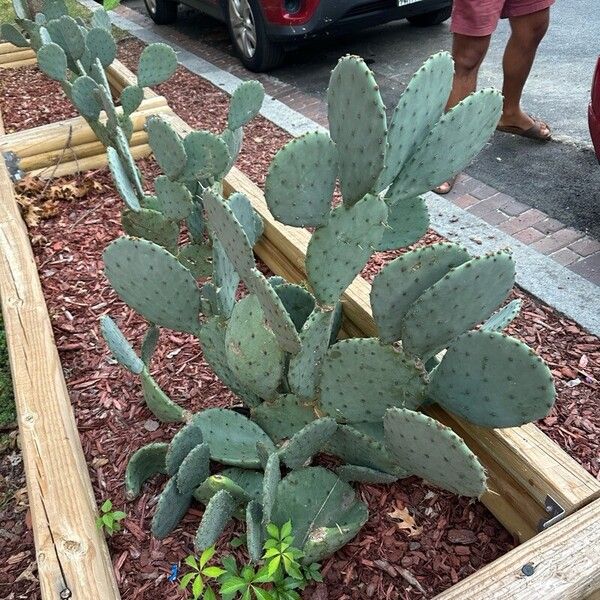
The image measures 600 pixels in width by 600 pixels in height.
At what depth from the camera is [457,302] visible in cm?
132

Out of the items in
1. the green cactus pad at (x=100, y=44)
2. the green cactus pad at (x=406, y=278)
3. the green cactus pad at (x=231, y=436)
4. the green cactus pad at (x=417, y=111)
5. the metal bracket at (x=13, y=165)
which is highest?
the green cactus pad at (x=417, y=111)

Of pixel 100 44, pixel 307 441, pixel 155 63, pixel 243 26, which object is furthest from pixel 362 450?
Answer: pixel 243 26

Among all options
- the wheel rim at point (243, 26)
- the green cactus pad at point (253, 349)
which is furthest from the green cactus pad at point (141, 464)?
the wheel rim at point (243, 26)

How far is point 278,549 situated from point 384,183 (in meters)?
0.88

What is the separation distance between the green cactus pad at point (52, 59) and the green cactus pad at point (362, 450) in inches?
104

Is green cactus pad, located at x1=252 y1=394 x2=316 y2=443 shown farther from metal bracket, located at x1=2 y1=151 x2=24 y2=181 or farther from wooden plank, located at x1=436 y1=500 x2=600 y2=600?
metal bracket, located at x1=2 y1=151 x2=24 y2=181

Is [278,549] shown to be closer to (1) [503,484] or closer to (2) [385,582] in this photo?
(2) [385,582]

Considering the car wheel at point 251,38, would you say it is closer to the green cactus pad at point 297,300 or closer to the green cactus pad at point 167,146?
the green cactus pad at point 167,146

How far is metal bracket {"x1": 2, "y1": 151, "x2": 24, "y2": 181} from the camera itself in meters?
3.62

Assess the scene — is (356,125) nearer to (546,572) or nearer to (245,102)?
(546,572)

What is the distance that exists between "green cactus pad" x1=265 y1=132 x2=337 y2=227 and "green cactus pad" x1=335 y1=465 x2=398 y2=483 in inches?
26.2

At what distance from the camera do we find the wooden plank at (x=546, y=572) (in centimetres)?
126

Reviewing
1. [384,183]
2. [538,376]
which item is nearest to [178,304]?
[384,183]

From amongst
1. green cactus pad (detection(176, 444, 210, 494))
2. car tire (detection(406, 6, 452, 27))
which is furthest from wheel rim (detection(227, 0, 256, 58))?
green cactus pad (detection(176, 444, 210, 494))
